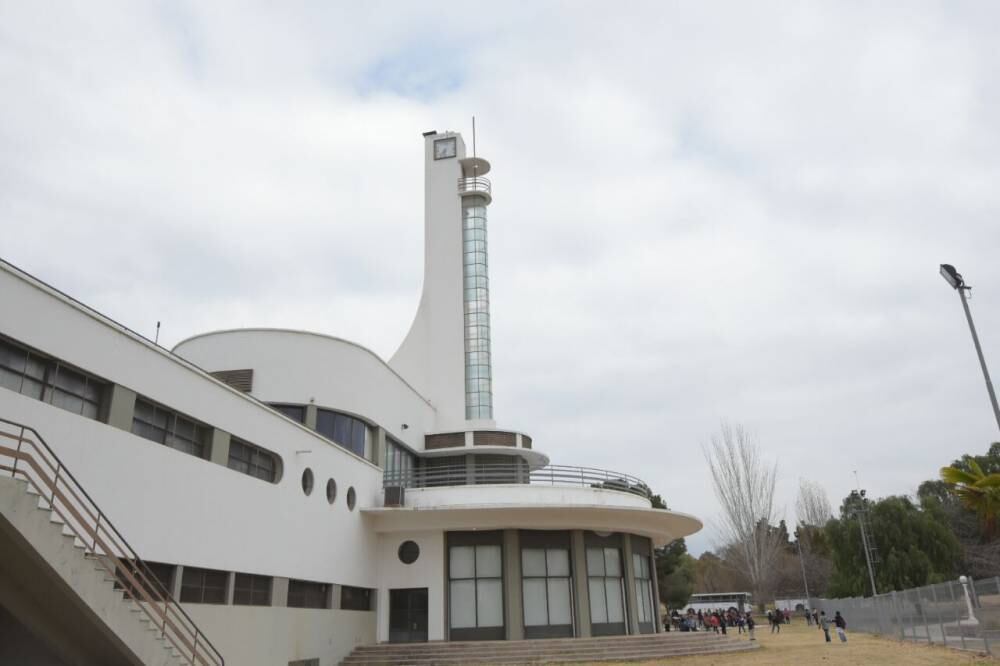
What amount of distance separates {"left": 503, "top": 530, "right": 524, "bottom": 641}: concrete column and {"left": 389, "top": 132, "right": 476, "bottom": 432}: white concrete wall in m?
7.52

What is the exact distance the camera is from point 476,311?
34.6 meters

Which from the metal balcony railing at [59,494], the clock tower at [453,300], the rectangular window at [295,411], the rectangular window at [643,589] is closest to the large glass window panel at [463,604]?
the rectangular window at [643,589]

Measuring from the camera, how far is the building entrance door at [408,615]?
24.0 m

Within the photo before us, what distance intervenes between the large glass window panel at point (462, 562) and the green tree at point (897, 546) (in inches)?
1126

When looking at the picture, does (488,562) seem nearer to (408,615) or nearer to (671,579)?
(408,615)

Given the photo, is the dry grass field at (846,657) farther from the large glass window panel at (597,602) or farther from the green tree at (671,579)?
the green tree at (671,579)

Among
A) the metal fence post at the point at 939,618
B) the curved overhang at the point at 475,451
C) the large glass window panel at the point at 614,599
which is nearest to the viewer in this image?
the metal fence post at the point at 939,618

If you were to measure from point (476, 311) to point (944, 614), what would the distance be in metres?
21.3

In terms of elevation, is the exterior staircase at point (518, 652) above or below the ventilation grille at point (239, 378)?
below

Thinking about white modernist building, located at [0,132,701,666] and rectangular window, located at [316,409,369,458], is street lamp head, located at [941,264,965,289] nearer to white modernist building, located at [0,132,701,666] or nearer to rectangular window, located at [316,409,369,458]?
white modernist building, located at [0,132,701,666]

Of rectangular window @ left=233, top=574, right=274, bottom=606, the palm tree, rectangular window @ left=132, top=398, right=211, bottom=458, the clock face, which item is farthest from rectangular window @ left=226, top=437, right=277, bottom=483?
the clock face

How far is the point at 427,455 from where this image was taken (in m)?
29.8

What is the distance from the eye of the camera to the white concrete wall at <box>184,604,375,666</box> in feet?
51.5

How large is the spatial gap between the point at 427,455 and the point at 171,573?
15.9m
